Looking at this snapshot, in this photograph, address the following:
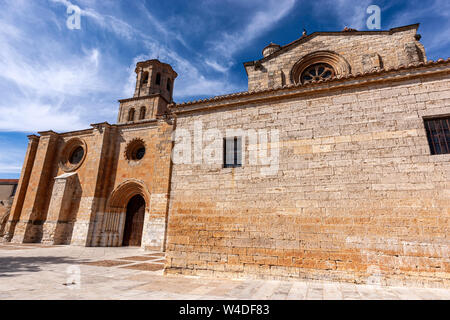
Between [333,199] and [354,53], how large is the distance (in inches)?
344

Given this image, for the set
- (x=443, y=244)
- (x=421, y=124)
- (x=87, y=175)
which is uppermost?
(x=87, y=175)

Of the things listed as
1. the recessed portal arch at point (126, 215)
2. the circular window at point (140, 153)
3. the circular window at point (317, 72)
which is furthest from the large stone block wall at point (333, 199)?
the circular window at point (140, 153)

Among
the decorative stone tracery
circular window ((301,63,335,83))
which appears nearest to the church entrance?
the decorative stone tracery

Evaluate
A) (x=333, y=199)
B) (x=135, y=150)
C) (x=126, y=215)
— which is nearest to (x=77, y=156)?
(x=135, y=150)

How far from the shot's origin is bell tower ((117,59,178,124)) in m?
19.5

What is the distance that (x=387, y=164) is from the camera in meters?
5.04

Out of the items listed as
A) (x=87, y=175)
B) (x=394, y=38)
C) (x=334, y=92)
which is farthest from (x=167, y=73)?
(x=334, y=92)

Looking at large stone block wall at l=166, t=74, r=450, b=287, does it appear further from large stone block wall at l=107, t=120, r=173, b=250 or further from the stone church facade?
large stone block wall at l=107, t=120, r=173, b=250

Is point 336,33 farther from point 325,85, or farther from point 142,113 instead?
point 142,113

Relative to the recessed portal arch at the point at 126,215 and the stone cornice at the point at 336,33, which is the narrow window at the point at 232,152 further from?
the recessed portal arch at the point at 126,215

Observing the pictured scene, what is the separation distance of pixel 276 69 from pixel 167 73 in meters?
13.2

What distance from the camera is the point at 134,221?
47.9ft

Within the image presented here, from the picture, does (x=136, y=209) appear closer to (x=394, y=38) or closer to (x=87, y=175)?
(x=87, y=175)

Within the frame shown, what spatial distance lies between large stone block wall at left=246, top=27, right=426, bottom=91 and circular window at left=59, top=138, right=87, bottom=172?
13520 mm
